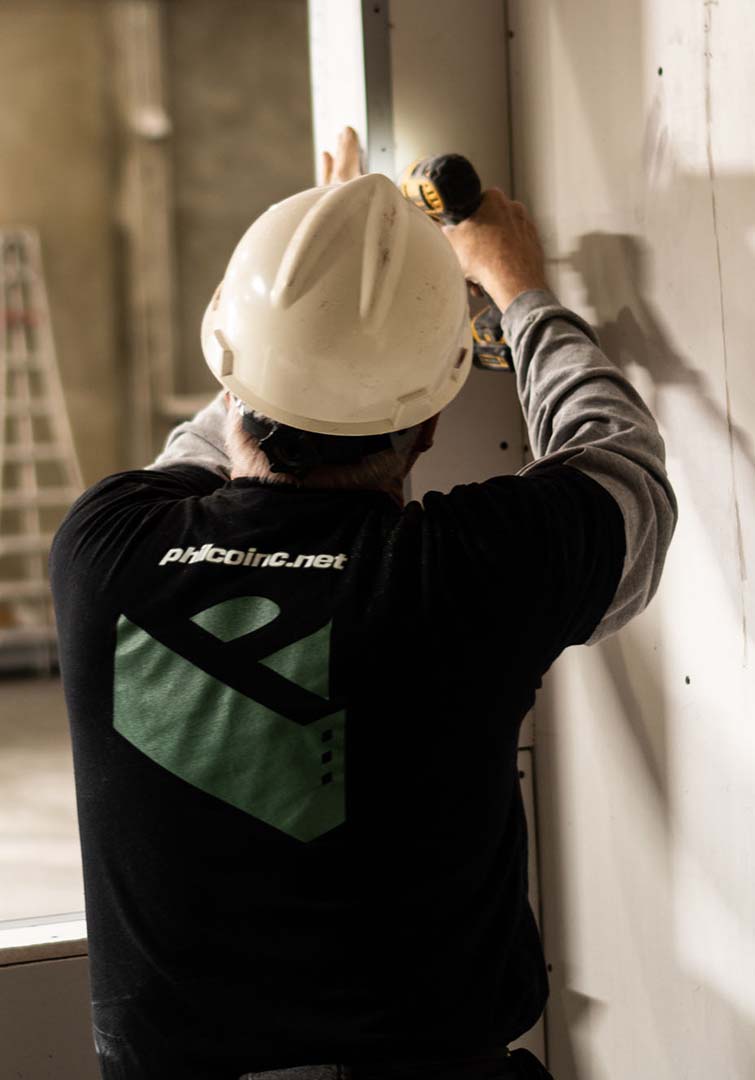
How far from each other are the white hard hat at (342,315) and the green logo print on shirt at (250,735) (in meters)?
0.26

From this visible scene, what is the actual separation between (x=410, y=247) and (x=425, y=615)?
45 centimetres

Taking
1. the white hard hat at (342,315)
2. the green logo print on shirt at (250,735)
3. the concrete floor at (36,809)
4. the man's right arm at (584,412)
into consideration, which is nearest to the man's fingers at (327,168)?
the man's right arm at (584,412)

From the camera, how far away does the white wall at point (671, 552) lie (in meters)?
1.25

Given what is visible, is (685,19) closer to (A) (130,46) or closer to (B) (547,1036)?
(B) (547,1036)

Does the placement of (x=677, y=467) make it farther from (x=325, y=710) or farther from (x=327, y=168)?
(x=327, y=168)

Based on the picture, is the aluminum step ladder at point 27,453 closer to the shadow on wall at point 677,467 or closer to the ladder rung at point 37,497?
the ladder rung at point 37,497

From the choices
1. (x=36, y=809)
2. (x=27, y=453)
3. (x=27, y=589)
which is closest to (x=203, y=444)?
(x=36, y=809)

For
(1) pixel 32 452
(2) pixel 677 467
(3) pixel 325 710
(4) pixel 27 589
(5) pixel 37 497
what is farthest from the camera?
(1) pixel 32 452

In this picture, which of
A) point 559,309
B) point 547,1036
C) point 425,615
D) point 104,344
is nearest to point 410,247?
point 559,309

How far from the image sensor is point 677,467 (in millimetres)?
1391

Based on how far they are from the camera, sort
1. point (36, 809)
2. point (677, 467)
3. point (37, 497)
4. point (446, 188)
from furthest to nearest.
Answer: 1. point (37, 497)
2. point (36, 809)
3. point (446, 188)
4. point (677, 467)

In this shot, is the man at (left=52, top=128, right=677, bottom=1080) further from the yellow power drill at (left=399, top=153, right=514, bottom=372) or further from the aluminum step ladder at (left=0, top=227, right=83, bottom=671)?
the aluminum step ladder at (left=0, top=227, right=83, bottom=671)

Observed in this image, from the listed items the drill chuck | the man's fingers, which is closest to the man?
the drill chuck

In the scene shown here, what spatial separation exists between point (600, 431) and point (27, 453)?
5.48 metres
